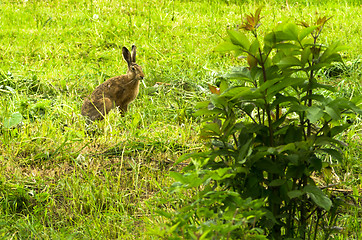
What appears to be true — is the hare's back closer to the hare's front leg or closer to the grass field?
the hare's front leg

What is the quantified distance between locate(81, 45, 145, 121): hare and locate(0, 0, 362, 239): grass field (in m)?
0.14

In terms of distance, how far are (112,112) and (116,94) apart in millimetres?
238

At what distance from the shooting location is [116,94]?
5.08 meters

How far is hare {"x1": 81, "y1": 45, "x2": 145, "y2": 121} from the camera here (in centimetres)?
496

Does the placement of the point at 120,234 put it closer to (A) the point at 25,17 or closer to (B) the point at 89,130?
(B) the point at 89,130

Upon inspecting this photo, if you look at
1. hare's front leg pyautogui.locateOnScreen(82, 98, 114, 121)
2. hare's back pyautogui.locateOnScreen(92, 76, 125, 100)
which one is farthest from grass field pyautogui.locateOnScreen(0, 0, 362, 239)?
hare's back pyautogui.locateOnScreen(92, 76, 125, 100)

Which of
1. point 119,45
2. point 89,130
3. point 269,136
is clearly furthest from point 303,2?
point 269,136

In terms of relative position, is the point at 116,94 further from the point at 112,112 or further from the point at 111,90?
the point at 112,112

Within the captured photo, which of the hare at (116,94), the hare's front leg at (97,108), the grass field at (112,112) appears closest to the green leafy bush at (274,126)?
the grass field at (112,112)

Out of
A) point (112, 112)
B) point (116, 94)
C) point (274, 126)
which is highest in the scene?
point (274, 126)

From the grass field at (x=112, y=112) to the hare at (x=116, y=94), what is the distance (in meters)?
0.14

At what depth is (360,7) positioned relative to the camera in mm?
8578

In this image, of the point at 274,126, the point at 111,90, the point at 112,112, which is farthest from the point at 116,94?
the point at 274,126

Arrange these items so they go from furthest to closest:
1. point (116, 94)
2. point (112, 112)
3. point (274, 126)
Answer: point (116, 94)
point (112, 112)
point (274, 126)
